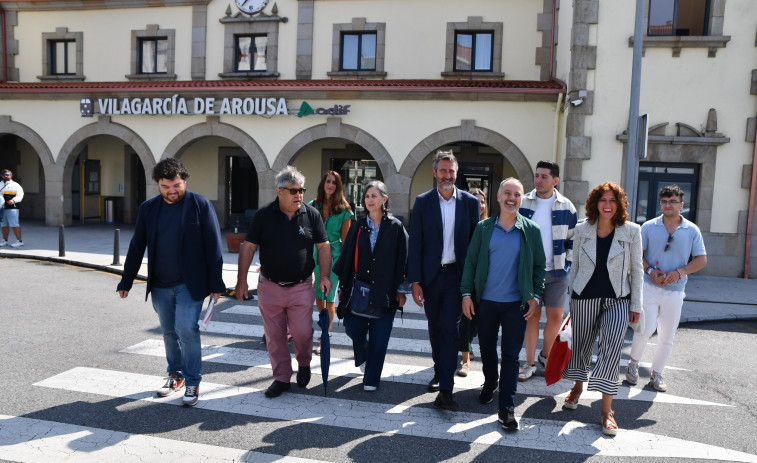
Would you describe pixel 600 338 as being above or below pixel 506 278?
below

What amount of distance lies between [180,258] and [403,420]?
2.20 metres

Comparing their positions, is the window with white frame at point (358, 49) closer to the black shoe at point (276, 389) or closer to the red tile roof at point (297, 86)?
the red tile roof at point (297, 86)

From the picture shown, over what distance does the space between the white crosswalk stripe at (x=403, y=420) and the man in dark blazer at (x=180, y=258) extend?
352 millimetres

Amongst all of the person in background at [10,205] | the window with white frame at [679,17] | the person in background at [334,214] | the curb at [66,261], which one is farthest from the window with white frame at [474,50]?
the person in background at [10,205]

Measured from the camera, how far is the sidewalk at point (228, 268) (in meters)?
8.66

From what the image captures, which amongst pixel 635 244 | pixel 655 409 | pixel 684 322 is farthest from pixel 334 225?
pixel 684 322

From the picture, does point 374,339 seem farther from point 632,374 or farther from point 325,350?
point 632,374

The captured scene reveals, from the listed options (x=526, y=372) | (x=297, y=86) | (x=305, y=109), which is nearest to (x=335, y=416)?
(x=526, y=372)

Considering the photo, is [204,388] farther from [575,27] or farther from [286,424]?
[575,27]

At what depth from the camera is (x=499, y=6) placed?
1462 cm

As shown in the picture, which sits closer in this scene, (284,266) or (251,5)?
(284,266)

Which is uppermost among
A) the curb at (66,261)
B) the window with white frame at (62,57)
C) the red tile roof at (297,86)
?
the window with white frame at (62,57)

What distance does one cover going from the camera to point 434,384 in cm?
506

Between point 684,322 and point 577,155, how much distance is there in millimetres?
4387
